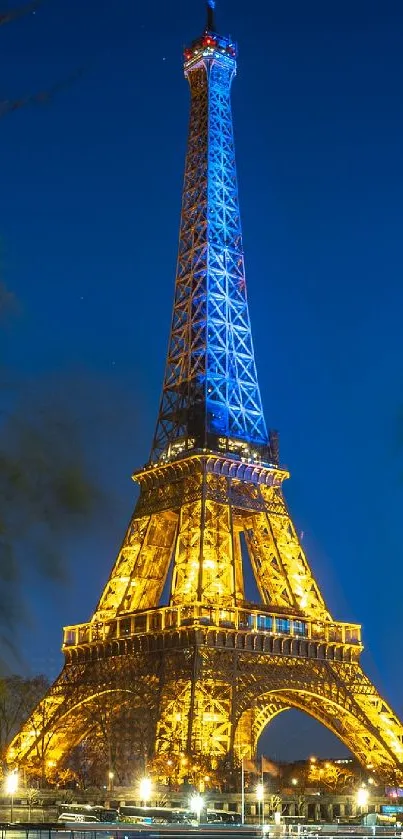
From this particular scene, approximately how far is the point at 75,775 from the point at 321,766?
80.8 ft

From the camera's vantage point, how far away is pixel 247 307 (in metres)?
120

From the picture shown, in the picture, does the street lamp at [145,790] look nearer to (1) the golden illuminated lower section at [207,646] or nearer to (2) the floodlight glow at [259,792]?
(1) the golden illuminated lower section at [207,646]

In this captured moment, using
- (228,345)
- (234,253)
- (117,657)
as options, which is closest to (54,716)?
(117,657)

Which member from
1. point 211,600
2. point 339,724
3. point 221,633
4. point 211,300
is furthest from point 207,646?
point 211,300

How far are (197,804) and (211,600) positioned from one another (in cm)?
2301

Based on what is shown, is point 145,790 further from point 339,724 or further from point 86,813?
point 339,724

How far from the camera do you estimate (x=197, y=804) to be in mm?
77875

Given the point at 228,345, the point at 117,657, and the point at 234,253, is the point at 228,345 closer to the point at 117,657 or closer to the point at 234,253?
the point at 234,253

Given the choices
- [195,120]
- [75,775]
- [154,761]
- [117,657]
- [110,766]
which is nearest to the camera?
[154,761]

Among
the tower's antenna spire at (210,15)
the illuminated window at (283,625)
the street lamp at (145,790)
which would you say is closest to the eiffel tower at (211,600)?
the illuminated window at (283,625)

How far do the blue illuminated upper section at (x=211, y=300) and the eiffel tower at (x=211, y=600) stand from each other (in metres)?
0.18

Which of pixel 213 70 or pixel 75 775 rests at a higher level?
pixel 213 70

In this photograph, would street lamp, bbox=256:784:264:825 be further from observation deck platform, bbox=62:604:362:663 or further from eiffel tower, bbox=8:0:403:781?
observation deck platform, bbox=62:604:362:663

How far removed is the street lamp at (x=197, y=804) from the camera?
254 feet
